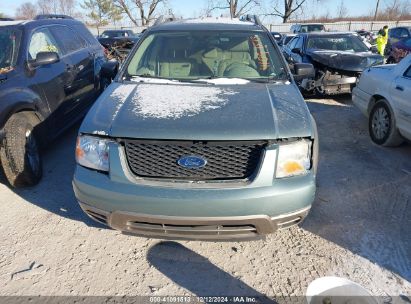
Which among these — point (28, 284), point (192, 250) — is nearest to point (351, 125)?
point (192, 250)

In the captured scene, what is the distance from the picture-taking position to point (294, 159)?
245 cm

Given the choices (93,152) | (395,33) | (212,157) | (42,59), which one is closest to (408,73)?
(212,157)

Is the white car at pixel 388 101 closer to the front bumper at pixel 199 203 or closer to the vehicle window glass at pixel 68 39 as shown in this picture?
the front bumper at pixel 199 203

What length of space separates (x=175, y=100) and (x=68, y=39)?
3572mm

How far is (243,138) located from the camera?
93.7 inches

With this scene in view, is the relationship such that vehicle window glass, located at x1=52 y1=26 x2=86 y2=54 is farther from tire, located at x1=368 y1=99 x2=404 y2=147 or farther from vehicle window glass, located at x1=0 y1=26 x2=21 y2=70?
tire, located at x1=368 y1=99 x2=404 y2=147

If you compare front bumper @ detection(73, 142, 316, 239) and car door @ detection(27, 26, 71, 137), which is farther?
car door @ detection(27, 26, 71, 137)

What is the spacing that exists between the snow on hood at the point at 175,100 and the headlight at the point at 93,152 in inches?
14.9

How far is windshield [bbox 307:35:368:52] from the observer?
870cm

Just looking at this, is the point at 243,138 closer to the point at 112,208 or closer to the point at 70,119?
the point at 112,208

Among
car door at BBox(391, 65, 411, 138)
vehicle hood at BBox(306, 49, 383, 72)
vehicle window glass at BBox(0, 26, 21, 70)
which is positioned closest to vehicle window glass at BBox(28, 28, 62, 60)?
vehicle window glass at BBox(0, 26, 21, 70)

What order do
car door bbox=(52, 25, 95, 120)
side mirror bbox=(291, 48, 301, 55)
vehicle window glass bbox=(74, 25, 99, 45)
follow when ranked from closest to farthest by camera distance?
car door bbox=(52, 25, 95, 120), vehicle window glass bbox=(74, 25, 99, 45), side mirror bbox=(291, 48, 301, 55)

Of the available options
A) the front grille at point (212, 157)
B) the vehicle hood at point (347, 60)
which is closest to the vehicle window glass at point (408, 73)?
the vehicle hood at point (347, 60)

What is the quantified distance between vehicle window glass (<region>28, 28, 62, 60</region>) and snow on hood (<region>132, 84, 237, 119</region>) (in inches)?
76.7
